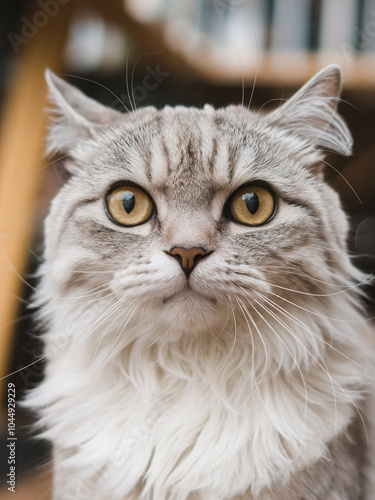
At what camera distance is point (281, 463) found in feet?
2.27

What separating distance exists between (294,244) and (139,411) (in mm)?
353

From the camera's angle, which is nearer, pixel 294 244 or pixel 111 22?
pixel 294 244

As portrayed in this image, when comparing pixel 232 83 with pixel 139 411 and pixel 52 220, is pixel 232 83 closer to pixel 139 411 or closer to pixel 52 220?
pixel 52 220

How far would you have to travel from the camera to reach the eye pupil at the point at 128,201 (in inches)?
28.3

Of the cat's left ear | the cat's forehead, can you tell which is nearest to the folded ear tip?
the cat's left ear

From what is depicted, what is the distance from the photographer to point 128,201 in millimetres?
723

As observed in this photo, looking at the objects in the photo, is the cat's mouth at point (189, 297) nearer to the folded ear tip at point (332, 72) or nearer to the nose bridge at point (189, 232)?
the nose bridge at point (189, 232)

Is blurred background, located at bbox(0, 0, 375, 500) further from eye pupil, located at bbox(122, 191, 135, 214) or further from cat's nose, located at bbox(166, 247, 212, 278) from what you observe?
cat's nose, located at bbox(166, 247, 212, 278)

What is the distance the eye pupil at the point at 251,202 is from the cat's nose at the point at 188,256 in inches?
4.7

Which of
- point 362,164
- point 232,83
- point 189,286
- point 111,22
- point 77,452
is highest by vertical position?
point 111,22

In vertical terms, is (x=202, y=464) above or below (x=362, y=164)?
below

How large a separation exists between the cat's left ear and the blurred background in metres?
0.03

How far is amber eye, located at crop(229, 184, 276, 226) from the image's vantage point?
71 cm

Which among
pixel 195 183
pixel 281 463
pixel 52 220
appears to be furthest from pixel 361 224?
pixel 52 220
